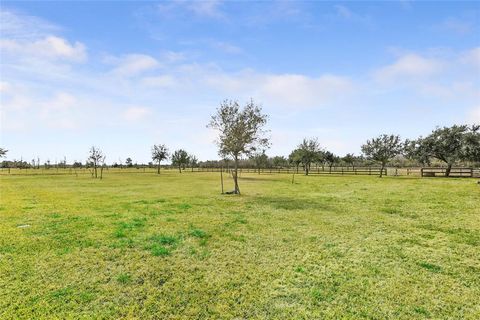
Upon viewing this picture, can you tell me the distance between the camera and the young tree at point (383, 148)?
52.8 meters

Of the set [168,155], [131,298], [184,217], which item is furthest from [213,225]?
[168,155]

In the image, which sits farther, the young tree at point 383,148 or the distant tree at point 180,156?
the distant tree at point 180,156

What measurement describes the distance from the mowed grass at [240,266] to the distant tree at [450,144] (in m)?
41.8

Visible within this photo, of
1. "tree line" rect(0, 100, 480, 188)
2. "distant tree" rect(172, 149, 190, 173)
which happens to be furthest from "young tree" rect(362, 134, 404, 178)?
"distant tree" rect(172, 149, 190, 173)

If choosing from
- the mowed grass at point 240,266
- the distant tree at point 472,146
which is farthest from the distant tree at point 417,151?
the mowed grass at point 240,266

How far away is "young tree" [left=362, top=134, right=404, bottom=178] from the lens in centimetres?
5281

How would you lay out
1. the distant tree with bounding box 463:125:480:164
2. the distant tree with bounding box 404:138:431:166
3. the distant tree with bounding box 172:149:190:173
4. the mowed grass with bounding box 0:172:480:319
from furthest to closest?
1. the distant tree with bounding box 172:149:190:173
2. the distant tree with bounding box 404:138:431:166
3. the distant tree with bounding box 463:125:480:164
4. the mowed grass with bounding box 0:172:480:319

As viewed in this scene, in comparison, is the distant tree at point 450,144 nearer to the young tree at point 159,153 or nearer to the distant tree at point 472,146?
the distant tree at point 472,146

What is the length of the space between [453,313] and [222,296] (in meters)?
4.29

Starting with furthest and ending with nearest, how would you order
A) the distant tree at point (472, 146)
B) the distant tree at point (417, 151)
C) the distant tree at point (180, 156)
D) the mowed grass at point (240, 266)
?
the distant tree at point (180, 156), the distant tree at point (417, 151), the distant tree at point (472, 146), the mowed grass at point (240, 266)

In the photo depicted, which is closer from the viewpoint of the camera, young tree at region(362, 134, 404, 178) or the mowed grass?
the mowed grass

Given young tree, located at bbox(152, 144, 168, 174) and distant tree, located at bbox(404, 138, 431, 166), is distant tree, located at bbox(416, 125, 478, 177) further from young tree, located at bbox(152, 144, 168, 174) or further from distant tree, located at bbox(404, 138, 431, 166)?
young tree, located at bbox(152, 144, 168, 174)

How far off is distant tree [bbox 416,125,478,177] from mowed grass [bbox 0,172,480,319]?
1646 inches

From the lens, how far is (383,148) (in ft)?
175
